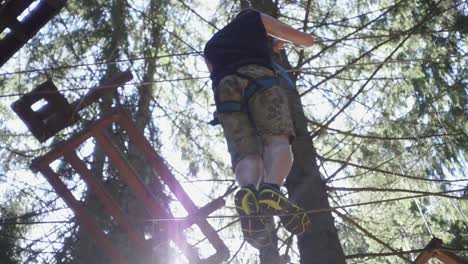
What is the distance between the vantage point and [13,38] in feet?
12.3

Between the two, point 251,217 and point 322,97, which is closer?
point 251,217

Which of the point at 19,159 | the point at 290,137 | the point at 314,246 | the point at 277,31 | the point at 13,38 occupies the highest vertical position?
the point at 19,159

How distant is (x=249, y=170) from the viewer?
9.27 feet

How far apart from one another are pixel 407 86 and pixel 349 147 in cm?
87

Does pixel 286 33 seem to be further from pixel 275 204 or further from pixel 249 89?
pixel 275 204

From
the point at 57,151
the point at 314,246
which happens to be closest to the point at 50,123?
the point at 57,151

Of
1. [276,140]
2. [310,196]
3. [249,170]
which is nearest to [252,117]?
[276,140]

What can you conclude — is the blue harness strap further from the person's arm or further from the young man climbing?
the person's arm

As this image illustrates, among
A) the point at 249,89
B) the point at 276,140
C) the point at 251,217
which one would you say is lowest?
the point at 251,217

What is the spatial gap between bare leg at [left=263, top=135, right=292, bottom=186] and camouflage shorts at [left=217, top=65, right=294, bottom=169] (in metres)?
0.04

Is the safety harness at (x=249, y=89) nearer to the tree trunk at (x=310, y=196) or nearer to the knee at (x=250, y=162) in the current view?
the knee at (x=250, y=162)

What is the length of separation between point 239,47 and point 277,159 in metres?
Result: 0.75

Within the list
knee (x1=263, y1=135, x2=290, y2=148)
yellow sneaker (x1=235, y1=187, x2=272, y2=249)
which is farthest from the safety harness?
yellow sneaker (x1=235, y1=187, x2=272, y2=249)

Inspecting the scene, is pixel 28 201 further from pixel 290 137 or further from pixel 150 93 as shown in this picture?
pixel 290 137
